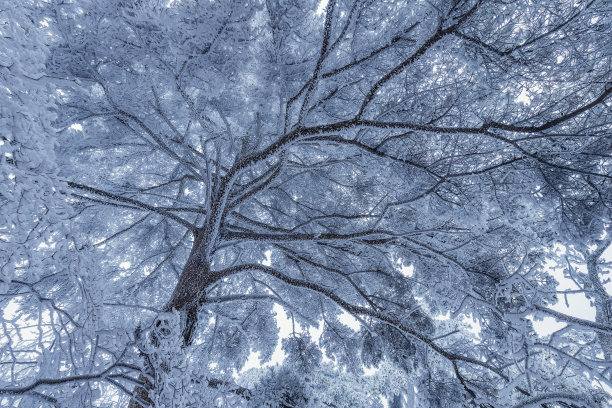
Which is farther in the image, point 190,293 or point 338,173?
point 338,173

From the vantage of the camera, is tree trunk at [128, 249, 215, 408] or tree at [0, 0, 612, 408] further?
tree trunk at [128, 249, 215, 408]

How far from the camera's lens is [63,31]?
134 inches

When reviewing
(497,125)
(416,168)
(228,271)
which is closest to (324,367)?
(228,271)

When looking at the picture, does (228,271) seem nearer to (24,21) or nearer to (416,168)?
(416,168)

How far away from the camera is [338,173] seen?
6.41 m

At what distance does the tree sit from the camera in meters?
2.17

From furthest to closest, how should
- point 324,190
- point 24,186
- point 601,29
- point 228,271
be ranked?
point 324,190 → point 228,271 → point 601,29 → point 24,186

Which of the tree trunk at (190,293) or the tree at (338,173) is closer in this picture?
the tree at (338,173)

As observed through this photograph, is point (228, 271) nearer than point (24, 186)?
No

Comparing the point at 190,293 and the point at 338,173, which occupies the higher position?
the point at 338,173

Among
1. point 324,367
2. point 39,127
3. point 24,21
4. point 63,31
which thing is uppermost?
point 63,31

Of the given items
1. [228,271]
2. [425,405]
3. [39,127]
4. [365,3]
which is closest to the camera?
[39,127]

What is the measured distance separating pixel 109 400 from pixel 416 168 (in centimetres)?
552

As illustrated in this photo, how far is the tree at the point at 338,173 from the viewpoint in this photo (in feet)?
7.11
